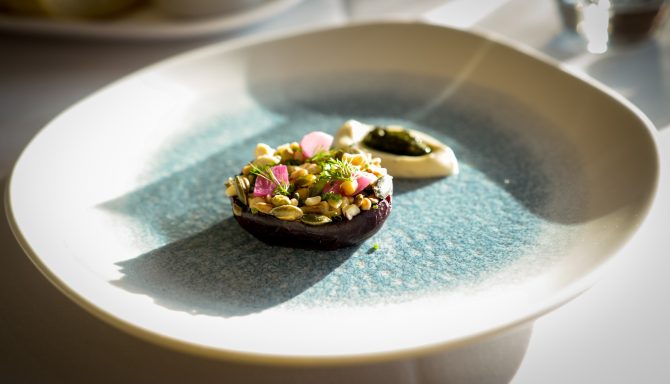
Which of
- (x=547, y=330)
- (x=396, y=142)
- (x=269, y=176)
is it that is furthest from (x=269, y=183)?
(x=547, y=330)

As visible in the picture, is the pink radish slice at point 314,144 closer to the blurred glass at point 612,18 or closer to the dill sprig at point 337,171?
the dill sprig at point 337,171

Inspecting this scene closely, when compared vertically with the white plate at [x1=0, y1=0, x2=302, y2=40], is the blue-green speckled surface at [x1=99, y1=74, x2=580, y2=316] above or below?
below

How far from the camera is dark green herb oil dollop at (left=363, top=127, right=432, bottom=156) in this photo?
60.8 inches

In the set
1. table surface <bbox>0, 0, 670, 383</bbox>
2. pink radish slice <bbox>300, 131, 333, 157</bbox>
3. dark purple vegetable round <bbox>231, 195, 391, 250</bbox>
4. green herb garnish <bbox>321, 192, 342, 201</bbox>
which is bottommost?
table surface <bbox>0, 0, 670, 383</bbox>

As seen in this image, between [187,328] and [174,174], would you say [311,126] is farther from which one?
[187,328]

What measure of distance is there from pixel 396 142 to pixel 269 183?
35cm

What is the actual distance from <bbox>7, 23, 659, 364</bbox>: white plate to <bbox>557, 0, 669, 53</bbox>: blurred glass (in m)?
0.39

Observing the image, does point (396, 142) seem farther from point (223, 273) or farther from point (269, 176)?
point (223, 273)

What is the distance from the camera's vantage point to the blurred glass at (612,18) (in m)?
1.96

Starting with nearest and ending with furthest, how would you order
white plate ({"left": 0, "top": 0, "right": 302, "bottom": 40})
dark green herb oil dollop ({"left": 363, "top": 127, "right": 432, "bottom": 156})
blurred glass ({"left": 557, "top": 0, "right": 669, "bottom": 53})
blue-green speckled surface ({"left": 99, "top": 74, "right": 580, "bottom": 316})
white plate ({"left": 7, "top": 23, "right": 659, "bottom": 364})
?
white plate ({"left": 7, "top": 23, "right": 659, "bottom": 364})
blue-green speckled surface ({"left": 99, "top": 74, "right": 580, "bottom": 316})
dark green herb oil dollop ({"left": 363, "top": 127, "right": 432, "bottom": 156})
blurred glass ({"left": 557, "top": 0, "right": 669, "bottom": 53})
white plate ({"left": 0, "top": 0, "right": 302, "bottom": 40})

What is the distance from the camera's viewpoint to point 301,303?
1190mm

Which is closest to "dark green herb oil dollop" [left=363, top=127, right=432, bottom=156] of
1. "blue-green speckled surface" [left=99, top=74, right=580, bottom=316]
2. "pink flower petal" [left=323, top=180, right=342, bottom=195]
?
"blue-green speckled surface" [left=99, top=74, right=580, bottom=316]

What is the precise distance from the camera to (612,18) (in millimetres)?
1977

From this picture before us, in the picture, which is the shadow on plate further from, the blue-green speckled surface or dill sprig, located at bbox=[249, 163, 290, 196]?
dill sprig, located at bbox=[249, 163, 290, 196]
